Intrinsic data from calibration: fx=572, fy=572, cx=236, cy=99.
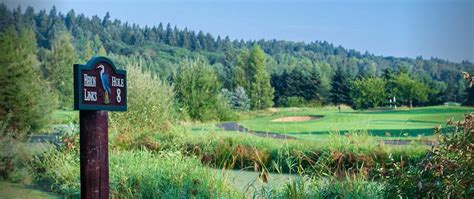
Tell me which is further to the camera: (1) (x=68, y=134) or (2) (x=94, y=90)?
(1) (x=68, y=134)

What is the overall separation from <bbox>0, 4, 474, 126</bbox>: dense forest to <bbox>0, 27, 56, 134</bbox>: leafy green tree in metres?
0.22

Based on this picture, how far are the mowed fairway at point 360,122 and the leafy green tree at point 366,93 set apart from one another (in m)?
0.22

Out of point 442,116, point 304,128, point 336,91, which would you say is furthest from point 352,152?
point 336,91

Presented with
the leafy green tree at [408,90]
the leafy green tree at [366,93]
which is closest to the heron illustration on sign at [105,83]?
the leafy green tree at [408,90]

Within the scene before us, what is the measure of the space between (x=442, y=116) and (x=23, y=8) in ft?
19.5

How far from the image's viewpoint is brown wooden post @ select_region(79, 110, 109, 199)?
228 cm

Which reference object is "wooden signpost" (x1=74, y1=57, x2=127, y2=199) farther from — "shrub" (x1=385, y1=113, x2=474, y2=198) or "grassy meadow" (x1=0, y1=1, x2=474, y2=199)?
"shrub" (x1=385, y1=113, x2=474, y2=198)

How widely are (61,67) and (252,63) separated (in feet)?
11.9

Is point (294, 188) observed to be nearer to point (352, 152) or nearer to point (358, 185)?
point (358, 185)

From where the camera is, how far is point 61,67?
9641mm

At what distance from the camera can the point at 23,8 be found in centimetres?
773

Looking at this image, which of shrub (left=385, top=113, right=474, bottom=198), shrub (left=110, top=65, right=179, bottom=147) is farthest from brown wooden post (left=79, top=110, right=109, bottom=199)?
shrub (left=110, top=65, right=179, bottom=147)

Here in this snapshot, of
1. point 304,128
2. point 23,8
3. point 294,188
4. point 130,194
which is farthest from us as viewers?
point 304,128

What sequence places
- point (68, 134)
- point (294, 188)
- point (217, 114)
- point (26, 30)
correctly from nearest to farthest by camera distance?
point (294, 188), point (68, 134), point (26, 30), point (217, 114)
